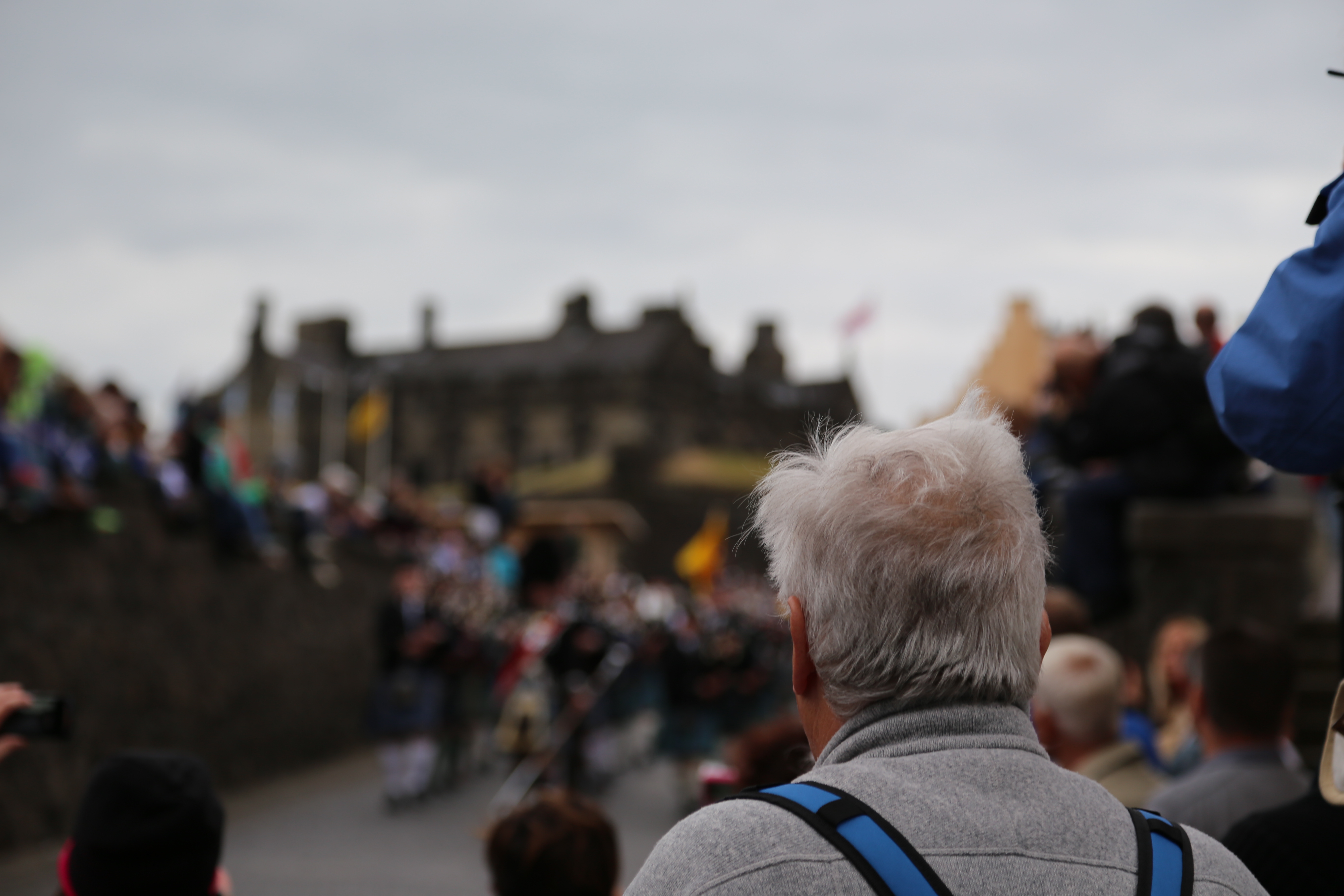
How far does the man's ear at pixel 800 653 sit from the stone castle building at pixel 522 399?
5355cm

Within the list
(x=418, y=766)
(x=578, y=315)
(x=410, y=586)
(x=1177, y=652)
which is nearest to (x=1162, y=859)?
(x=1177, y=652)

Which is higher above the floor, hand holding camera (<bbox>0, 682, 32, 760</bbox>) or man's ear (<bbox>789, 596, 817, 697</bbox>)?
man's ear (<bbox>789, 596, 817, 697</bbox>)

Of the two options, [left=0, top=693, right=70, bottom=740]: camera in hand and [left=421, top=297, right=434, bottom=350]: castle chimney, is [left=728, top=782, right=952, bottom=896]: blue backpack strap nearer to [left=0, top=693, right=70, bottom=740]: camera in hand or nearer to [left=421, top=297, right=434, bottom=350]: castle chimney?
[left=0, top=693, right=70, bottom=740]: camera in hand

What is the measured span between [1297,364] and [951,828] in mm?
931

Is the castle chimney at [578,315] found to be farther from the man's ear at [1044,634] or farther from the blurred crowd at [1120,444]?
the man's ear at [1044,634]

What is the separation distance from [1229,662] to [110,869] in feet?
9.27

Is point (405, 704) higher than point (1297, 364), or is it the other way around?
point (1297, 364)

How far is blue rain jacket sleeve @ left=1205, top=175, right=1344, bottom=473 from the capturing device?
1787 millimetres

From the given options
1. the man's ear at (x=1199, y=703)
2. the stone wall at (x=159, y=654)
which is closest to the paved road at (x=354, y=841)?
the stone wall at (x=159, y=654)

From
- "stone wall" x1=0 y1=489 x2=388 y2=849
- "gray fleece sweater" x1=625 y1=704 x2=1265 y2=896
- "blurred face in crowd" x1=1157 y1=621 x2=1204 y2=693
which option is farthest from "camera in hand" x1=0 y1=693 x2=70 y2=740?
"stone wall" x1=0 y1=489 x2=388 y2=849

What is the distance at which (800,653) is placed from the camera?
4.92 feet

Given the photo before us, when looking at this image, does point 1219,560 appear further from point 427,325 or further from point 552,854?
point 427,325

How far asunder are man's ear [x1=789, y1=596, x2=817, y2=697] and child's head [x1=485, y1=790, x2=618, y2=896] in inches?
67.2

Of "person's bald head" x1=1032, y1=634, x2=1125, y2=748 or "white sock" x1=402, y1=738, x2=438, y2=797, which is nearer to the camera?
"person's bald head" x1=1032, y1=634, x2=1125, y2=748
